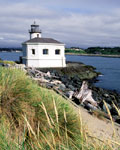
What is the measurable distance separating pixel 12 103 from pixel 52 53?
21635 millimetres

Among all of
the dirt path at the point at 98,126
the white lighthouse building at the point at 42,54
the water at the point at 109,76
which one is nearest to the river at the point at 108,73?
the water at the point at 109,76

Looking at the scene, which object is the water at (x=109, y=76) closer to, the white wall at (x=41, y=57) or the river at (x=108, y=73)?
the river at (x=108, y=73)

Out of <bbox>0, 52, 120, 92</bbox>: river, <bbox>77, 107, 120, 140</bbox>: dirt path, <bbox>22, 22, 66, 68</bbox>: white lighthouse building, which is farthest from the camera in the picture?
<bbox>22, 22, 66, 68</bbox>: white lighthouse building

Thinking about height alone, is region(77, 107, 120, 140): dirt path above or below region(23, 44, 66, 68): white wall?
below

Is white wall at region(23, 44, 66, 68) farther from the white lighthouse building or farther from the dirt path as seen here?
the dirt path

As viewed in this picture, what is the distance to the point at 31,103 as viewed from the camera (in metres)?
4.55

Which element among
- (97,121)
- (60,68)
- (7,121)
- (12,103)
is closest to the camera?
(7,121)

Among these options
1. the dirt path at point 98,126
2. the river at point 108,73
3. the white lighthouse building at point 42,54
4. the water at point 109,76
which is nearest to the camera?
the dirt path at point 98,126

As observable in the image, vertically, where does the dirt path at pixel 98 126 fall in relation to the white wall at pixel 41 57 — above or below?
below

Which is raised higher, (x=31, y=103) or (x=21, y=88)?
(x=21, y=88)

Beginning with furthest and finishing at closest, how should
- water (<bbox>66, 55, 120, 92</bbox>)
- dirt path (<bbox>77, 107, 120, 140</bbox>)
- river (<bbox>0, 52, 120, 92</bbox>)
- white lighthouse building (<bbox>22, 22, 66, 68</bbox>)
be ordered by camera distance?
white lighthouse building (<bbox>22, 22, 66, 68</bbox>) → river (<bbox>0, 52, 120, 92</bbox>) → water (<bbox>66, 55, 120, 92</bbox>) → dirt path (<bbox>77, 107, 120, 140</bbox>)

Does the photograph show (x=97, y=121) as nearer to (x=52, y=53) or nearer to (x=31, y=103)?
(x=31, y=103)

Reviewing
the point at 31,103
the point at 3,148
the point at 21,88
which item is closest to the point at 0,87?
the point at 21,88

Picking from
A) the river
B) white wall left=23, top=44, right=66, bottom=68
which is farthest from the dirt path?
white wall left=23, top=44, right=66, bottom=68
